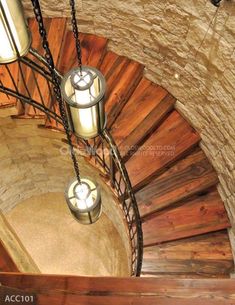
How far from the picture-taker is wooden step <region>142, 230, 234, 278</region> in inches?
166

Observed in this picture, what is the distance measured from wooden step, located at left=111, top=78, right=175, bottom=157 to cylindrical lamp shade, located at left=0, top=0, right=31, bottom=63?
262 centimetres

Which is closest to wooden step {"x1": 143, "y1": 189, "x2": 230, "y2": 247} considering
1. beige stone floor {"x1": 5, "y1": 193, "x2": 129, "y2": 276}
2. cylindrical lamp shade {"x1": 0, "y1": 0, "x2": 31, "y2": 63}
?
beige stone floor {"x1": 5, "y1": 193, "x2": 129, "y2": 276}

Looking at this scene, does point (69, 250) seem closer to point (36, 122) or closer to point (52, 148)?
point (52, 148)

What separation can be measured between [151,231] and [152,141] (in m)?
1.00

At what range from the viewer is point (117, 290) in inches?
68.6

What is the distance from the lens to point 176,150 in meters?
4.50

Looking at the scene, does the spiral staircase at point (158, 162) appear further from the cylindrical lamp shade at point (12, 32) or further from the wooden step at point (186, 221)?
the cylindrical lamp shade at point (12, 32)

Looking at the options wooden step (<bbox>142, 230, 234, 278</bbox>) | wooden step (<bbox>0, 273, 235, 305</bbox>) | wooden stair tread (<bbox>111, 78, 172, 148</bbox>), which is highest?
wooden stair tread (<bbox>111, 78, 172, 148</bbox>)

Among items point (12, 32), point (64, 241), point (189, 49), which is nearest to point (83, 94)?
point (12, 32)

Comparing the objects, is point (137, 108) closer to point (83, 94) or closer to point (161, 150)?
point (161, 150)

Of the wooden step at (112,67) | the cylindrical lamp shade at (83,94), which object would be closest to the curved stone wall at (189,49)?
the wooden step at (112,67)

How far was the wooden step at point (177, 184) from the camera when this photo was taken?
4426mm

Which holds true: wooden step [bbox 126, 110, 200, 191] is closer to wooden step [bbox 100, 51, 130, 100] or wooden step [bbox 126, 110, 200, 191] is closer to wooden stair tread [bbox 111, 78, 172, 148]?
wooden stair tread [bbox 111, 78, 172, 148]

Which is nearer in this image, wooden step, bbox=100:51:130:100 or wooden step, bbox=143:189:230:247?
wooden step, bbox=143:189:230:247
